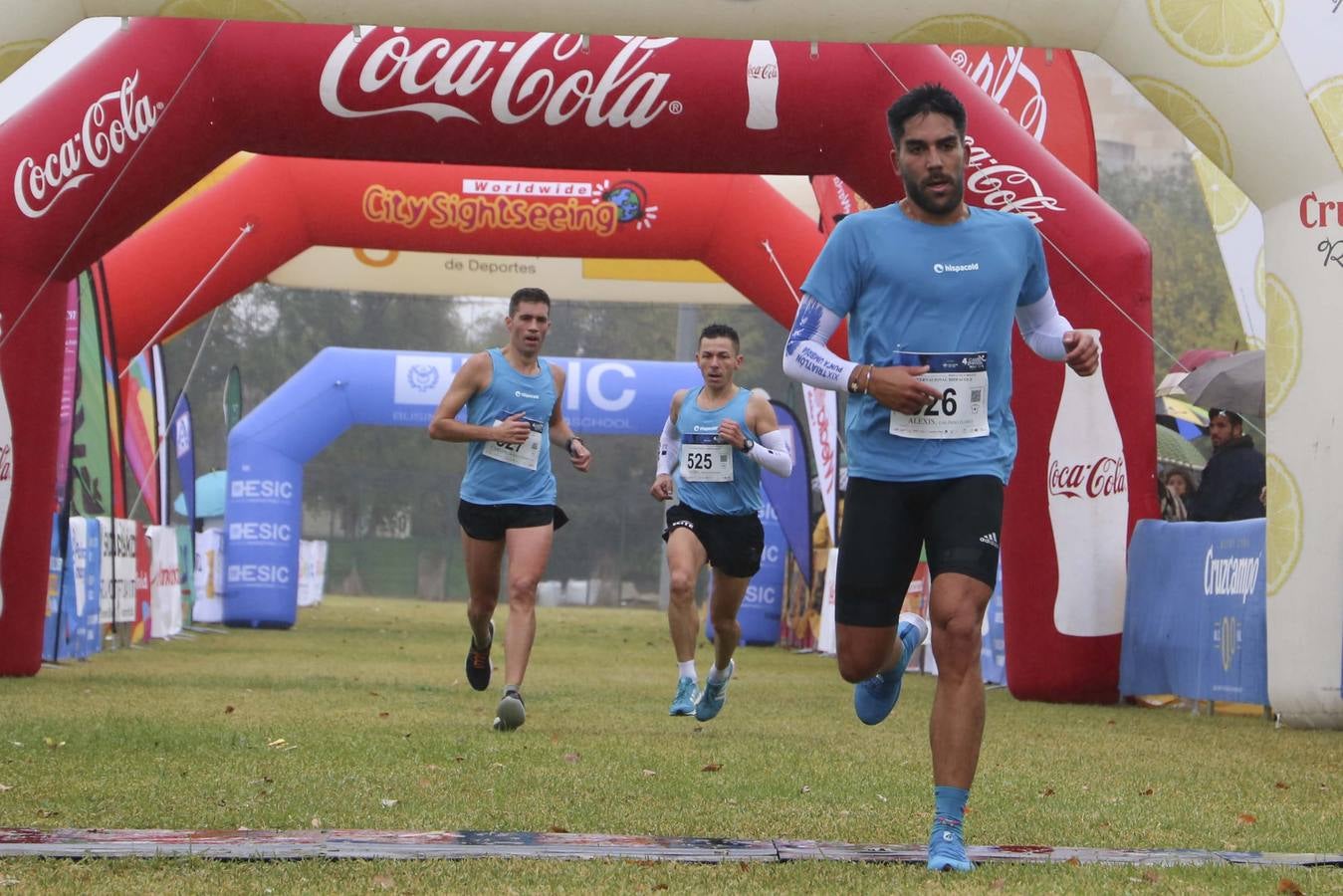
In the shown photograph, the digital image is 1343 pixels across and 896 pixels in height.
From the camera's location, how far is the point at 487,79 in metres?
10.2

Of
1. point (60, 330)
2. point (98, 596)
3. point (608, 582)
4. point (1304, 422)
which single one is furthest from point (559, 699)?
point (608, 582)

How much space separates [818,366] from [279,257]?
13.0 meters

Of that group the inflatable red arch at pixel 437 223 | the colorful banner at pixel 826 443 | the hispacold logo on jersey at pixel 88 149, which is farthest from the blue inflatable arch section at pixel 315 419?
the hispacold logo on jersey at pixel 88 149

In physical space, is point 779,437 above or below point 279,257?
below

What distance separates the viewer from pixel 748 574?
29.0 ft

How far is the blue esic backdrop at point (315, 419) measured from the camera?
23469 millimetres

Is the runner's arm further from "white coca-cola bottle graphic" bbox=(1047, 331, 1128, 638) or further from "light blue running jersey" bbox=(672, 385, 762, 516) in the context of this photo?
"white coca-cola bottle graphic" bbox=(1047, 331, 1128, 638)

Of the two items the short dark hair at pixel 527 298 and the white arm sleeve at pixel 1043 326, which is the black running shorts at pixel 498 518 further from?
the white arm sleeve at pixel 1043 326

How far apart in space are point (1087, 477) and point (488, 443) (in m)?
3.94

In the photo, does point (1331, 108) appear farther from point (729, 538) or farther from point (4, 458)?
point (4, 458)

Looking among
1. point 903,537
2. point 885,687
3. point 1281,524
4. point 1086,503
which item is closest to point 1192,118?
point 1281,524

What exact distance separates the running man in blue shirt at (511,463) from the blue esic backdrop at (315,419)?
14.4 metres

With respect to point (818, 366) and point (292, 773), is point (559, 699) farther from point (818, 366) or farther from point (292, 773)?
point (818, 366)

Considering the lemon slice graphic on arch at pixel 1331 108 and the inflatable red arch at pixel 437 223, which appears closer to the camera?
the lemon slice graphic on arch at pixel 1331 108
